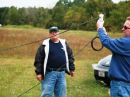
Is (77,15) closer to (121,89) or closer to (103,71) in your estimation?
(103,71)

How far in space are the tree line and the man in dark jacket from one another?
74.8 feet

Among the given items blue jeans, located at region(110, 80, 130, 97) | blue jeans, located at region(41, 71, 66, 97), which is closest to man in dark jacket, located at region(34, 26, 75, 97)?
blue jeans, located at region(41, 71, 66, 97)

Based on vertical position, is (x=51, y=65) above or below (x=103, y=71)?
above

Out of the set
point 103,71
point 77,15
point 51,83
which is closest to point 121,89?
point 51,83

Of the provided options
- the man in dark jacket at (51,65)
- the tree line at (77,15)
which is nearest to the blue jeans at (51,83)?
the man in dark jacket at (51,65)

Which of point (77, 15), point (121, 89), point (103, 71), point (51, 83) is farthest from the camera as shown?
point (77, 15)

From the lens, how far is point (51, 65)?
3.85 metres

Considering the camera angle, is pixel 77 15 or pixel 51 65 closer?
pixel 51 65

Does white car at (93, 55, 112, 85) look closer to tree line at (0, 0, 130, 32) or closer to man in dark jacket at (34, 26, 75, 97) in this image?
man in dark jacket at (34, 26, 75, 97)

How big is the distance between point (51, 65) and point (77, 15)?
57.2 meters

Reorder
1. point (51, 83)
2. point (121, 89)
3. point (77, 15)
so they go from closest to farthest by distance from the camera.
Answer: point (121, 89), point (51, 83), point (77, 15)

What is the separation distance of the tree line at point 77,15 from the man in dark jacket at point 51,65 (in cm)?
2281

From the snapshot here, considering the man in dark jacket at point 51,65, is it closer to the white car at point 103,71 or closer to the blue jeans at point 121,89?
the blue jeans at point 121,89

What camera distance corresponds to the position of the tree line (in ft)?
112
